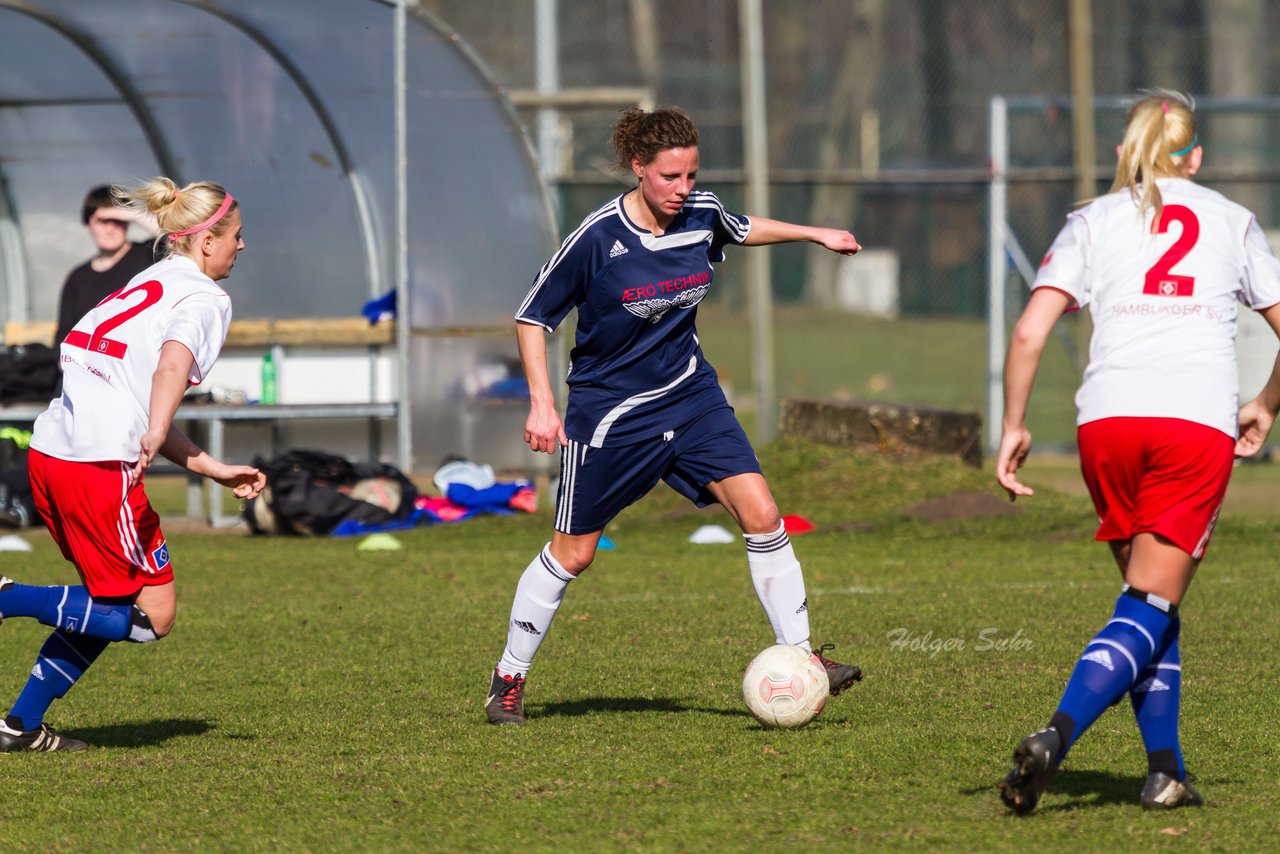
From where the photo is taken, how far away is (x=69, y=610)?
5.21 meters

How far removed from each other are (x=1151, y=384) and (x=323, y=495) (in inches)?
324

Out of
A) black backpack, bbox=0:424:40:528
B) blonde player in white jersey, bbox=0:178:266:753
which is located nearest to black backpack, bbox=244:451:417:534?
black backpack, bbox=0:424:40:528

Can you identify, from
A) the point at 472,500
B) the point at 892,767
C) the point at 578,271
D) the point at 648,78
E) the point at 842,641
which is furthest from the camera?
the point at 648,78

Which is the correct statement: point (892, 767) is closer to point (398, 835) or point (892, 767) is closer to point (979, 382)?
point (398, 835)

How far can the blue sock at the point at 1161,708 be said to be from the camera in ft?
14.5

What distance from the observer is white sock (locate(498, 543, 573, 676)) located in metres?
5.92

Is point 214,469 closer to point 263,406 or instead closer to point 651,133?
point 651,133

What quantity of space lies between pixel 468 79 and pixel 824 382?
12011 mm

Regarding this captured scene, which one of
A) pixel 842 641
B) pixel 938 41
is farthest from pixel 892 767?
pixel 938 41

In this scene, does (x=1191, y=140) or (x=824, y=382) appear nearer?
(x=1191, y=140)

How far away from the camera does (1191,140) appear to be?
446 centimetres

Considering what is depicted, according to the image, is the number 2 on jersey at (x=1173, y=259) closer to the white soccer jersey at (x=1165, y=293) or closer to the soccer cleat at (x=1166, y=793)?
the white soccer jersey at (x=1165, y=293)

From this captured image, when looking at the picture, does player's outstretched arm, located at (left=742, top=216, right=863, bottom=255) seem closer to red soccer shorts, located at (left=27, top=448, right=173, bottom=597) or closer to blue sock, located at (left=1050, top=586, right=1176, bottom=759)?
blue sock, located at (left=1050, top=586, right=1176, bottom=759)

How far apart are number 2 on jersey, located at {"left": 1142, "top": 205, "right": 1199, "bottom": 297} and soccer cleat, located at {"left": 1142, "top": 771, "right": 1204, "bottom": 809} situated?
1.22 meters
